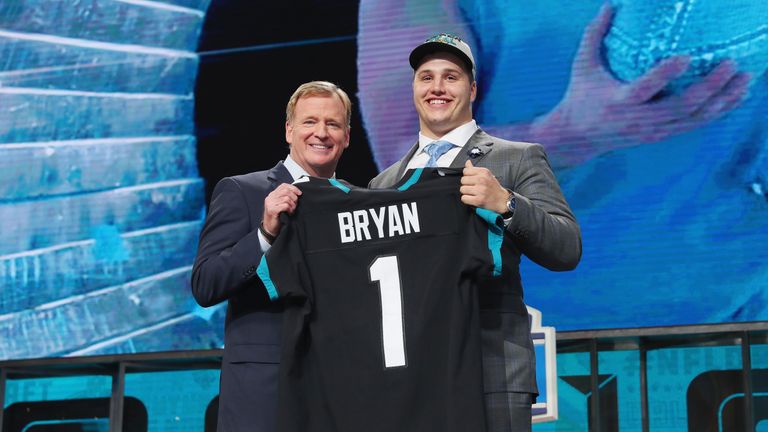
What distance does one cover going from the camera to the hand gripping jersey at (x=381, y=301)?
190cm

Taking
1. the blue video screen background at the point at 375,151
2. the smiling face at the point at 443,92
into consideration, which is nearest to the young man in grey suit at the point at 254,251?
the smiling face at the point at 443,92

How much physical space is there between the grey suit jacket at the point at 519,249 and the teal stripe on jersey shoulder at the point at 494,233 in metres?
0.02

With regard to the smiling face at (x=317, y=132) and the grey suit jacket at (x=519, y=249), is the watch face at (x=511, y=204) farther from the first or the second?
the smiling face at (x=317, y=132)

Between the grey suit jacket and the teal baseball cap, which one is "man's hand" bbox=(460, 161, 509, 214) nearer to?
the grey suit jacket

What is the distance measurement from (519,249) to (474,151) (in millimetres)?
236

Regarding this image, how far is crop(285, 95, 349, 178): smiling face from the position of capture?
7.20 ft

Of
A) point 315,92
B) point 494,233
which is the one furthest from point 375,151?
point 494,233

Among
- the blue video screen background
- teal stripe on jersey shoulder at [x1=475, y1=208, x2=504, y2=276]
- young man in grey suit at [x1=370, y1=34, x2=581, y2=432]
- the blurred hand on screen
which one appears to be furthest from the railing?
teal stripe on jersey shoulder at [x1=475, y1=208, x2=504, y2=276]

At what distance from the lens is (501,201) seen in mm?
1881

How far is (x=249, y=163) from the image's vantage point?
4.50 metres

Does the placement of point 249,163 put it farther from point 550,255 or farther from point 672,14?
point 550,255

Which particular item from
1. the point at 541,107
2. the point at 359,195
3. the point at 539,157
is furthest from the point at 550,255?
the point at 541,107

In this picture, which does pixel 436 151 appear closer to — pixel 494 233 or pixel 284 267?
pixel 494 233

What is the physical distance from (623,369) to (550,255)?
7.20 ft
